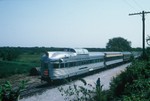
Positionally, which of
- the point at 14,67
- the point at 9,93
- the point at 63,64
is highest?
the point at 9,93

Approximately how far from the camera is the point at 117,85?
11875 mm

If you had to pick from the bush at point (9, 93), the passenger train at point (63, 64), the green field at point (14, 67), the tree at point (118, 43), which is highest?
the tree at point (118, 43)

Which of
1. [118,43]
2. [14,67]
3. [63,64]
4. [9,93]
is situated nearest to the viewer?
[9,93]

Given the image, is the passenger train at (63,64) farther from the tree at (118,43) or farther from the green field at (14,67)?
the tree at (118,43)

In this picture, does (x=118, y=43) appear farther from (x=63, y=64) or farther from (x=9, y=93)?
(x=9, y=93)

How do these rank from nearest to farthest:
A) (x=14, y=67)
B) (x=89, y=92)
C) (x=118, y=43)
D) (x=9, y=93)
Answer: (x=9, y=93) → (x=89, y=92) → (x=14, y=67) → (x=118, y=43)

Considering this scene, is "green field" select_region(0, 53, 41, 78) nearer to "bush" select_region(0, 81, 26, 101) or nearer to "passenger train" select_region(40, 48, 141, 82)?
"passenger train" select_region(40, 48, 141, 82)

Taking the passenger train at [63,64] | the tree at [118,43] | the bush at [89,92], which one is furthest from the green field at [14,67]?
the tree at [118,43]

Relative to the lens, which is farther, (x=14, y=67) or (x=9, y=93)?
Result: (x=14, y=67)

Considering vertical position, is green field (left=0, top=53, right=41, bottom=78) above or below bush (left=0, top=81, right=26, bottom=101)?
below

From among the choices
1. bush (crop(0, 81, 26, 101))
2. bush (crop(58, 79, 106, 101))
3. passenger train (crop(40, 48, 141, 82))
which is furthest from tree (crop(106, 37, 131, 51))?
bush (crop(0, 81, 26, 101))

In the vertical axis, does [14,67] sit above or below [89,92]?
below

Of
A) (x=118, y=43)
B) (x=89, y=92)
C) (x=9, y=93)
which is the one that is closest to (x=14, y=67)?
(x=89, y=92)

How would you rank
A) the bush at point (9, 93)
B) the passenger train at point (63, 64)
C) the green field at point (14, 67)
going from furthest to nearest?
the green field at point (14, 67) < the passenger train at point (63, 64) < the bush at point (9, 93)
